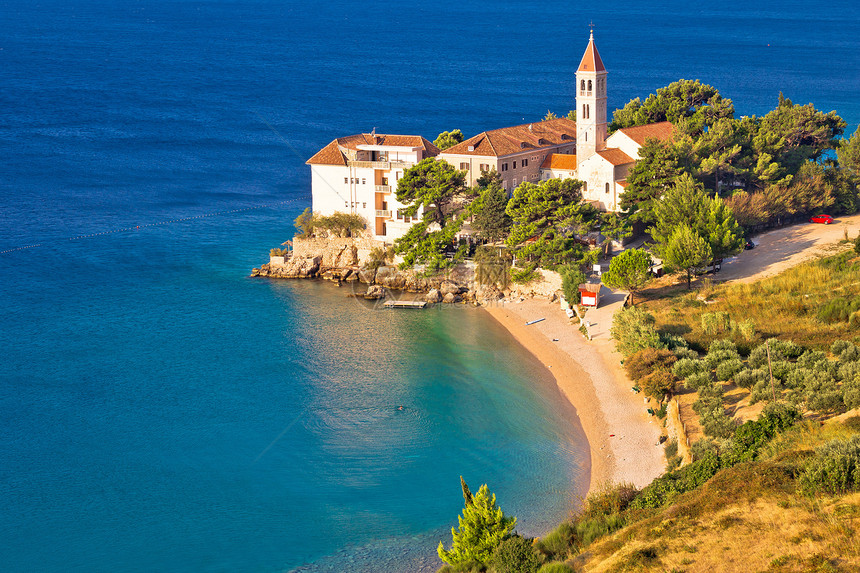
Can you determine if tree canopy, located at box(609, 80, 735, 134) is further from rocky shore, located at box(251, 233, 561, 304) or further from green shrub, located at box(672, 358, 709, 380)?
green shrub, located at box(672, 358, 709, 380)

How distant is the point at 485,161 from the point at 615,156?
9.90 m

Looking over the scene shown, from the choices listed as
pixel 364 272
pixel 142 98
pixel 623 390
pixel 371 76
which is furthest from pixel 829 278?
pixel 371 76

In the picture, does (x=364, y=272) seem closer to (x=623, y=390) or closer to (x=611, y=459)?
(x=623, y=390)

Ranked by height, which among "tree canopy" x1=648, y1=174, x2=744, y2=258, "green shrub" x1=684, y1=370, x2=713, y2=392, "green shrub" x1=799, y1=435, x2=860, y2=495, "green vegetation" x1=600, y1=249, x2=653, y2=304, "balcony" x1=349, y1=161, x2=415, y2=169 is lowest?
"green shrub" x1=799, y1=435, x2=860, y2=495

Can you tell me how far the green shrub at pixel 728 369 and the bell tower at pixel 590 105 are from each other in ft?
105

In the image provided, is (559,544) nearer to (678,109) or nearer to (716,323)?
(716,323)

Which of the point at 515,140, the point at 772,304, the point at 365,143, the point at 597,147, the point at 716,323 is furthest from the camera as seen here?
the point at 597,147

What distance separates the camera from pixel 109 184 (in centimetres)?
9838

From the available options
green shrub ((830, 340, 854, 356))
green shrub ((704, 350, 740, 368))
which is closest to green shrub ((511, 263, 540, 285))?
green shrub ((704, 350, 740, 368))

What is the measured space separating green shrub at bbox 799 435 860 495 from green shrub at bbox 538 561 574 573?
6615 millimetres

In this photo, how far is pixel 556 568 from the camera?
78.8 feet

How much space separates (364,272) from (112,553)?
34121 millimetres

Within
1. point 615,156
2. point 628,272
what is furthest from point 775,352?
point 615,156

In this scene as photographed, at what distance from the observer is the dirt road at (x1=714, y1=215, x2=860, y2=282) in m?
58.7
